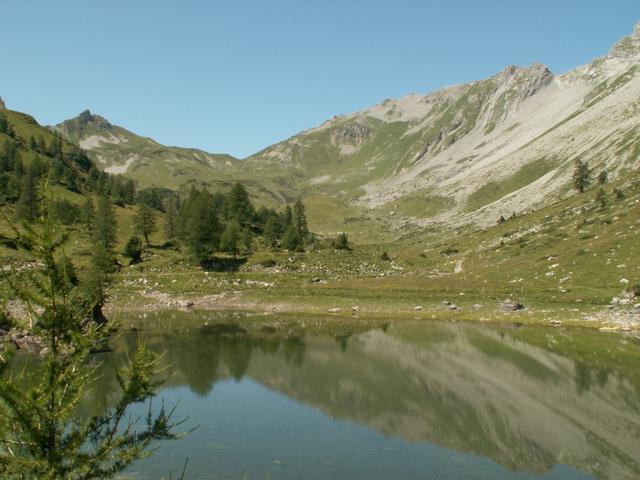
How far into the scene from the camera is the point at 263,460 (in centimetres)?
2602

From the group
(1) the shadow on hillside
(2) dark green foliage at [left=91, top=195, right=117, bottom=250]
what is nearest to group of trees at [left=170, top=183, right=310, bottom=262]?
(1) the shadow on hillside

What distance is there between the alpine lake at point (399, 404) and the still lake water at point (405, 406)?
11 centimetres

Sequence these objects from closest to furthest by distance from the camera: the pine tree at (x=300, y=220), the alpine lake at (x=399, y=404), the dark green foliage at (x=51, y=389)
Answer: the dark green foliage at (x=51, y=389) < the alpine lake at (x=399, y=404) < the pine tree at (x=300, y=220)

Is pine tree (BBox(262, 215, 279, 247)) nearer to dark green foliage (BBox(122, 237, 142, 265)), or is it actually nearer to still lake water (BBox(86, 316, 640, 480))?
dark green foliage (BBox(122, 237, 142, 265))

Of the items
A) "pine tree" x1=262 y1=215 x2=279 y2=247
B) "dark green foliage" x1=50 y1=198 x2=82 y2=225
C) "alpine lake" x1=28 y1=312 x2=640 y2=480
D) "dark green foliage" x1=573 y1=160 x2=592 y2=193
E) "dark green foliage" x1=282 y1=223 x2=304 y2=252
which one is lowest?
"alpine lake" x1=28 y1=312 x2=640 y2=480

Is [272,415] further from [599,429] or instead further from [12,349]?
[12,349]

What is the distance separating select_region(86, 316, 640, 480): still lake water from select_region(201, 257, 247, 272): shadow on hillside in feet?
145

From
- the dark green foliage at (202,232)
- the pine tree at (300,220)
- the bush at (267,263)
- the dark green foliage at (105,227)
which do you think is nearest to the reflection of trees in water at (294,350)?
the bush at (267,263)

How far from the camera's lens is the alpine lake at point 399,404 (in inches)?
1017

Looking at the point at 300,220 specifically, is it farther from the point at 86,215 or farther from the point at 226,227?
the point at 86,215

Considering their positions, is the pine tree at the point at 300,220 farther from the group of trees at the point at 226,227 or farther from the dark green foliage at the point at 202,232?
the dark green foliage at the point at 202,232

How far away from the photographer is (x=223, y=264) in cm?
10438

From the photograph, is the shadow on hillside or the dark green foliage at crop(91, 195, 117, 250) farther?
the dark green foliage at crop(91, 195, 117, 250)

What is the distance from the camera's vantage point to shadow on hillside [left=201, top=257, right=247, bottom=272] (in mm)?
102250
